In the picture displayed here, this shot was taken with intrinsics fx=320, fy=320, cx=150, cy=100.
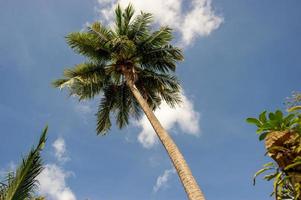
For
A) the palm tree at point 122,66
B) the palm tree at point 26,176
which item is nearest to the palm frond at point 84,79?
the palm tree at point 122,66

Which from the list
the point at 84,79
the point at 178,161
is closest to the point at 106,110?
the point at 84,79

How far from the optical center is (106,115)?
1526 centimetres

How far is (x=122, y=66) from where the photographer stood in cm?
1445

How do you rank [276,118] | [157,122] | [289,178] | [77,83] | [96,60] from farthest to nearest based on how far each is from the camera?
[96,60], [77,83], [157,122], [276,118], [289,178]

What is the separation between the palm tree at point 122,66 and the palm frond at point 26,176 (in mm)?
10250

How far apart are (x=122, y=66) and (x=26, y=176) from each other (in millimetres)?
11423

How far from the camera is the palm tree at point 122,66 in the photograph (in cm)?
1427

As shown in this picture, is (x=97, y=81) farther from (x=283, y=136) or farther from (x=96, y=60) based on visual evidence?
(x=283, y=136)

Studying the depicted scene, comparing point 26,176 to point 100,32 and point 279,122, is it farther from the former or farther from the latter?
point 100,32

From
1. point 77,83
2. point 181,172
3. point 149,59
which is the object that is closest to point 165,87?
point 149,59

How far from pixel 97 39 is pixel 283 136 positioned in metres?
12.7

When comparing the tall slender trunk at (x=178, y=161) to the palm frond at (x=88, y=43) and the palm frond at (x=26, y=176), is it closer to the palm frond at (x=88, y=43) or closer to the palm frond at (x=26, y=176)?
the palm frond at (x=88, y=43)

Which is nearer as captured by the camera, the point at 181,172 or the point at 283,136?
the point at 283,136

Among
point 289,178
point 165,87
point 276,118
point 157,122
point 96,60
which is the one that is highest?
point 96,60
